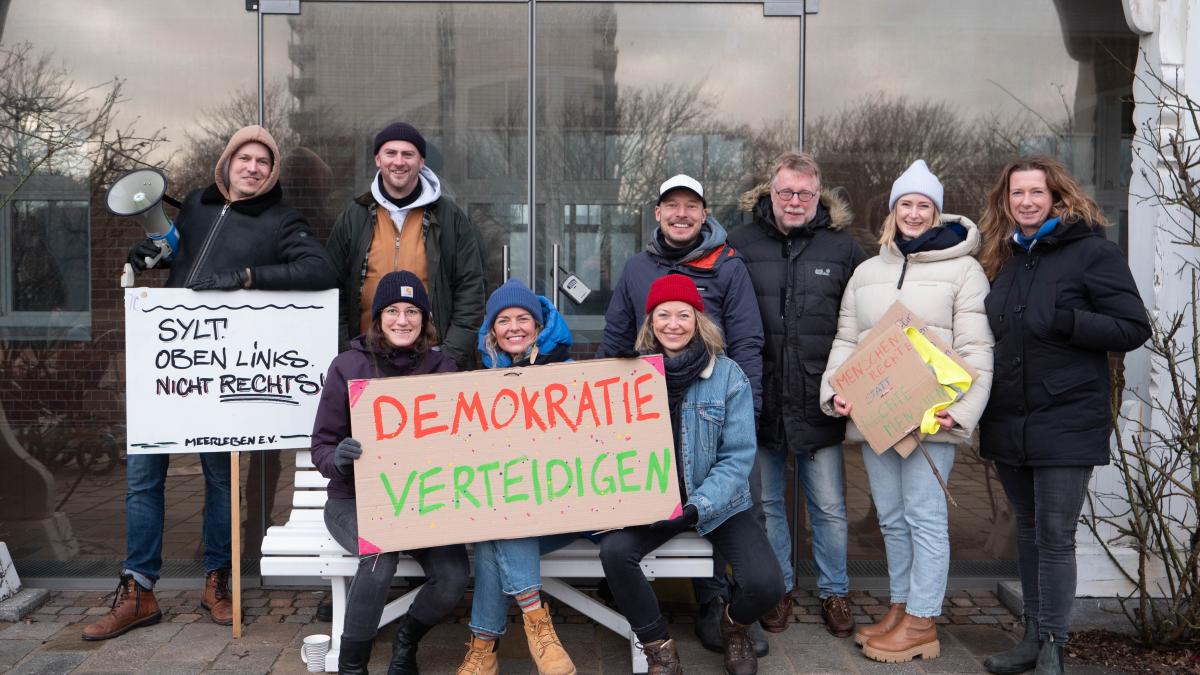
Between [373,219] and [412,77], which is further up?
[412,77]

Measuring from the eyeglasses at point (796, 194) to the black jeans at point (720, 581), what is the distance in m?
1.16

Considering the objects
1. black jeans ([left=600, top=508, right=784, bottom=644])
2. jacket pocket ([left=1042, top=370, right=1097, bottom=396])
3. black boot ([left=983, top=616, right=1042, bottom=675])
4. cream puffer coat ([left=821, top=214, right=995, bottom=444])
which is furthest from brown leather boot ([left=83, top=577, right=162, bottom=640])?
jacket pocket ([left=1042, top=370, right=1097, bottom=396])

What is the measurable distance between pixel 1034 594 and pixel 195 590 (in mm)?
4155

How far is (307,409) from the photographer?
4758 millimetres

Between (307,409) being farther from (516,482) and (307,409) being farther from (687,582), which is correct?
(687,582)

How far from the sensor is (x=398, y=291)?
4172mm

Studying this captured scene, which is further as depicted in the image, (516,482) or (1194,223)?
(1194,223)

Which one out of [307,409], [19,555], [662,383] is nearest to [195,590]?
[19,555]

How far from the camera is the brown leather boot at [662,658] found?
4062 mm

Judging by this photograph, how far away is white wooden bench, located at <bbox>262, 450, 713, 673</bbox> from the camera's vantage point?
430cm

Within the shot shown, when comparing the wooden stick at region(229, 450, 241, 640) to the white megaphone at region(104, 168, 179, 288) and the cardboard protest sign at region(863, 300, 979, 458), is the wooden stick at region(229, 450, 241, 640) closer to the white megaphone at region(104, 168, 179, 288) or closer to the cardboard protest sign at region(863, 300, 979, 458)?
the white megaphone at region(104, 168, 179, 288)

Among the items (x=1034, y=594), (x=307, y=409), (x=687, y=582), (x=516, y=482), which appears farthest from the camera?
(x=687, y=582)

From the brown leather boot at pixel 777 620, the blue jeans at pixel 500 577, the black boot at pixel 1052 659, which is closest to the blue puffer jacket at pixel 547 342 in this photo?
the blue jeans at pixel 500 577

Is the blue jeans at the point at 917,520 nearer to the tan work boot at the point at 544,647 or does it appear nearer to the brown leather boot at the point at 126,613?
the tan work boot at the point at 544,647
